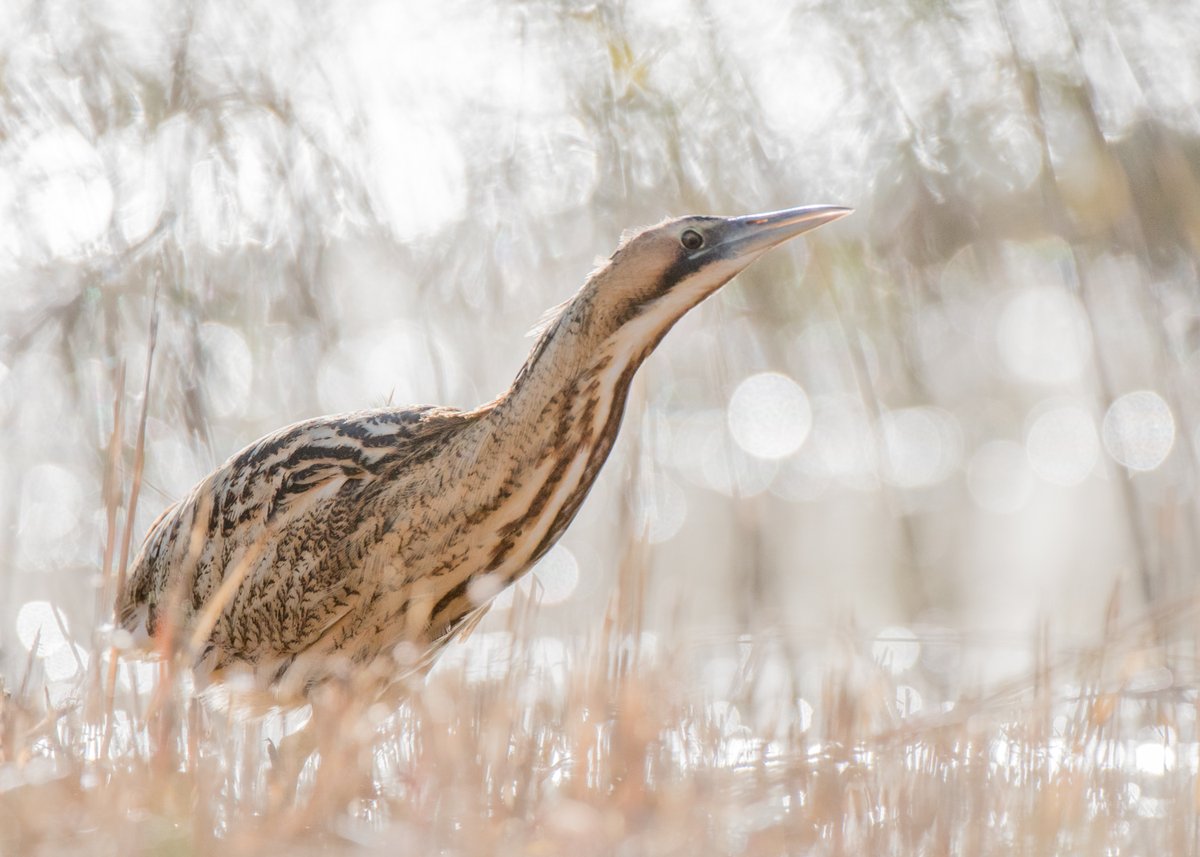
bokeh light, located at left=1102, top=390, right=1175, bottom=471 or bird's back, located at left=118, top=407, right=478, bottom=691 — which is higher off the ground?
bokeh light, located at left=1102, top=390, right=1175, bottom=471

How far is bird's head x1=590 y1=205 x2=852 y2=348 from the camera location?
2.38m

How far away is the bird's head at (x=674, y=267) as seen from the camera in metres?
2.38

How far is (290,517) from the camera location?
2.68 m

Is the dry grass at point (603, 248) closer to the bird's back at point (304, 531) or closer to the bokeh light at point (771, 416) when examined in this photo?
the bird's back at point (304, 531)

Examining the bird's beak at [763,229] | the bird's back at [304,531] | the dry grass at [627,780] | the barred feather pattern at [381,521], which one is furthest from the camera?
the bird's back at [304,531]

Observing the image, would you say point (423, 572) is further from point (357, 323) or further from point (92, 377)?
point (357, 323)

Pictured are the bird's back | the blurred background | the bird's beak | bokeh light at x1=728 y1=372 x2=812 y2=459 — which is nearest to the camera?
the bird's beak

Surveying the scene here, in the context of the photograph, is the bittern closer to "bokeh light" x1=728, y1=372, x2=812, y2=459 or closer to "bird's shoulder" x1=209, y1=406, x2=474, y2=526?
"bird's shoulder" x1=209, y1=406, x2=474, y2=526

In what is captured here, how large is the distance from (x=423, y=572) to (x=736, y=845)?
0.97m

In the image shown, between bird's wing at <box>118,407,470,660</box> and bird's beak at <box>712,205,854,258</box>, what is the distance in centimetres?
60

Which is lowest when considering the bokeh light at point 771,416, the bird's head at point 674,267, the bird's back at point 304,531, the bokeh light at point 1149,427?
the bird's back at point 304,531

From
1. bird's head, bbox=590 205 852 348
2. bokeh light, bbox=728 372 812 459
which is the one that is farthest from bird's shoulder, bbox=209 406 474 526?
bokeh light, bbox=728 372 812 459

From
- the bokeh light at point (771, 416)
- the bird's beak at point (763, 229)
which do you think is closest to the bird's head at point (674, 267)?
the bird's beak at point (763, 229)

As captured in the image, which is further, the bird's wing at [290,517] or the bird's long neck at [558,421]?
the bird's wing at [290,517]
